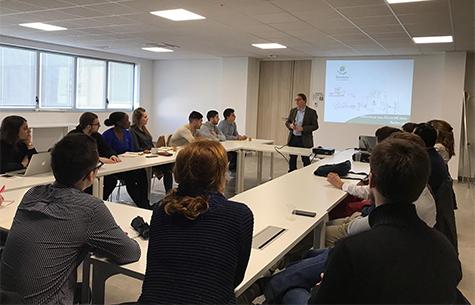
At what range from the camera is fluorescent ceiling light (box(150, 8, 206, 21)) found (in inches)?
208

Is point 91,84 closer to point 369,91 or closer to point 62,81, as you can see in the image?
point 62,81

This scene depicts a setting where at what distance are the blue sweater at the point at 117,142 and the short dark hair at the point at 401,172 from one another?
3999mm

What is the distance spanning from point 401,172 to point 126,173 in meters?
3.96

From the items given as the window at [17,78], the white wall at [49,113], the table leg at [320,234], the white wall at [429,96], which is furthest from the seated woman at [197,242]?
the window at [17,78]

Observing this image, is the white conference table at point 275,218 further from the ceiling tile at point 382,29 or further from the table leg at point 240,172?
the ceiling tile at point 382,29

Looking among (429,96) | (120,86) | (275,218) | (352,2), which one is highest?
(352,2)

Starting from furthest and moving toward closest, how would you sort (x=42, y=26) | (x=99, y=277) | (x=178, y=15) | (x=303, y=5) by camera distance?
(x=42, y=26), (x=178, y=15), (x=303, y=5), (x=99, y=277)

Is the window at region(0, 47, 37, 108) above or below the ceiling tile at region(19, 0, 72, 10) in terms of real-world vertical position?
below

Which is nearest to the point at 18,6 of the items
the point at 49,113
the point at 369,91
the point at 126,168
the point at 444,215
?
the point at 126,168

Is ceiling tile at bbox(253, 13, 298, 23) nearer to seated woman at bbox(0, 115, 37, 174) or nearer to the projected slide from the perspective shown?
seated woman at bbox(0, 115, 37, 174)

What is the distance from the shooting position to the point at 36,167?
3.38 meters

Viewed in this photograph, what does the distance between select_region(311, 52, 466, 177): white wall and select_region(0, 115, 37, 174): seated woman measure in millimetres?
7043

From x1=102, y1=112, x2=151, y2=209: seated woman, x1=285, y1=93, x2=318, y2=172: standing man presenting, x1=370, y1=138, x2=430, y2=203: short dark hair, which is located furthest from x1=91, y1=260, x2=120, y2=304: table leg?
x1=285, y1=93, x2=318, y2=172: standing man presenting

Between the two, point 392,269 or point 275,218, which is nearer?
point 392,269
